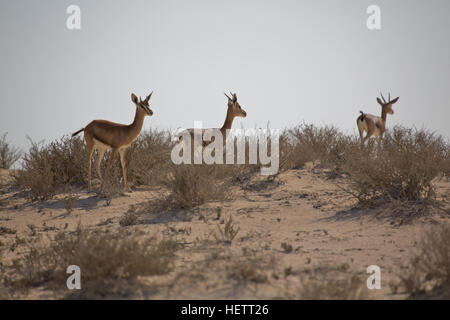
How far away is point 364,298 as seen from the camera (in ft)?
10.6

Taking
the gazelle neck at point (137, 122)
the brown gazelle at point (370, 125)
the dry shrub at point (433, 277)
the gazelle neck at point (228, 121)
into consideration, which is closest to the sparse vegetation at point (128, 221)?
the gazelle neck at point (137, 122)

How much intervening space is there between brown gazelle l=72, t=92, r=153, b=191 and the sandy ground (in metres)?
0.91

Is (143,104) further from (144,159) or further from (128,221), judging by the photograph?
(128,221)

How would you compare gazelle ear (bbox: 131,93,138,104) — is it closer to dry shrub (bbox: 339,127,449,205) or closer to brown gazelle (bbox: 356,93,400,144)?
dry shrub (bbox: 339,127,449,205)

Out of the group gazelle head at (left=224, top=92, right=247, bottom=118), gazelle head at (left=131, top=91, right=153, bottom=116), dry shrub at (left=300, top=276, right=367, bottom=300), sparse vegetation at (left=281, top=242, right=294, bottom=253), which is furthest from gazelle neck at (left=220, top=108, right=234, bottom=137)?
dry shrub at (left=300, top=276, right=367, bottom=300)

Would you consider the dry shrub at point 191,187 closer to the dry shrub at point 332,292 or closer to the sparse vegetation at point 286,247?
the sparse vegetation at point 286,247

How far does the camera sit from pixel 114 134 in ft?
27.4

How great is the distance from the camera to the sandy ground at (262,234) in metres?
3.61

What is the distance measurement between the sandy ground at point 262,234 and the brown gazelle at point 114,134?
0.91m
